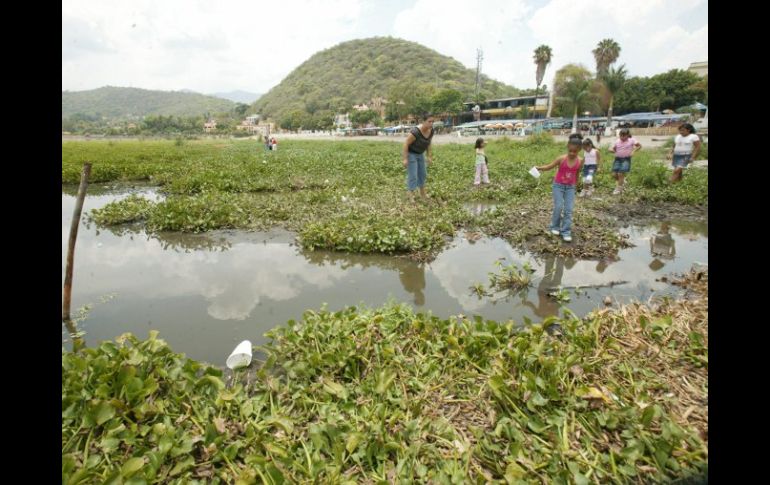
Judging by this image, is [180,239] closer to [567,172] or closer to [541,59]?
[567,172]

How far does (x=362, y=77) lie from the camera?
470 ft

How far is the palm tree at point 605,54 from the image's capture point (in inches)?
2034

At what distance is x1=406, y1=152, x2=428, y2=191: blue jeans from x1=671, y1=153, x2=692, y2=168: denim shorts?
656cm

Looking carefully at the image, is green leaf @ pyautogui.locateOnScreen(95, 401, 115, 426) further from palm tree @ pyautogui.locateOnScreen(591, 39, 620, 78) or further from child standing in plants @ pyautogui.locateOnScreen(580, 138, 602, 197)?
palm tree @ pyautogui.locateOnScreen(591, 39, 620, 78)

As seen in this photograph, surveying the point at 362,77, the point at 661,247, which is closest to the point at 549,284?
the point at 661,247

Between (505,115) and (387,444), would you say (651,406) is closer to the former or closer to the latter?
(387,444)

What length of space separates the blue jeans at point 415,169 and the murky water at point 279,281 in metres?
2.13

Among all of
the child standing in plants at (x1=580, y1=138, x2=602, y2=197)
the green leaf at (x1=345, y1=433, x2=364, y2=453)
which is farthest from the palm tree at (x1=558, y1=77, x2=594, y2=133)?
the green leaf at (x1=345, y1=433, x2=364, y2=453)

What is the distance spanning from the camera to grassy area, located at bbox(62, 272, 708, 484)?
6.84 ft

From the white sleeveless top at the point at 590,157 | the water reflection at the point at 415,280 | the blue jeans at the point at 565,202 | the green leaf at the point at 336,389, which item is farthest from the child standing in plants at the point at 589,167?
the green leaf at the point at 336,389

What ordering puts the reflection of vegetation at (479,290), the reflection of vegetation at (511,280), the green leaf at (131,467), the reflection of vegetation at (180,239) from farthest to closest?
the reflection of vegetation at (180,239) < the reflection of vegetation at (511,280) < the reflection of vegetation at (479,290) < the green leaf at (131,467)

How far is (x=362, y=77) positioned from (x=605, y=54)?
344ft

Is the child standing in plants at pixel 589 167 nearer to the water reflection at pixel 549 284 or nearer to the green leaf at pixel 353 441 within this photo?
the water reflection at pixel 549 284
